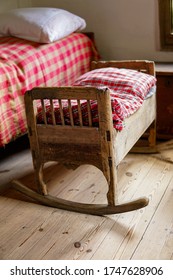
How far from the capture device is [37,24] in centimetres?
254

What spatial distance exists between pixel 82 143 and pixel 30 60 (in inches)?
30.8

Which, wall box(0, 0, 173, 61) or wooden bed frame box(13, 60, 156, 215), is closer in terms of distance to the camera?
wooden bed frame box(13, 60, 156, 215)

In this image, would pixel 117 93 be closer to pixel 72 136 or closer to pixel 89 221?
pixel 72 136

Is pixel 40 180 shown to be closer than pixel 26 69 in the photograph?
Yes

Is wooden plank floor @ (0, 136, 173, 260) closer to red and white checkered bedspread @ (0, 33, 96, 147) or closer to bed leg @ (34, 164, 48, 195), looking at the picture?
bed leg @ (34, 164, 48, 195)

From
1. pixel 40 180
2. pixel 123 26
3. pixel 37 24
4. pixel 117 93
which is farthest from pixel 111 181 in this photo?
pixel 123 26

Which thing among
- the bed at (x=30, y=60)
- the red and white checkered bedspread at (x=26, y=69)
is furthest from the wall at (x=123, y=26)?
the red and white checkered bedspread at (x=26, y=69)

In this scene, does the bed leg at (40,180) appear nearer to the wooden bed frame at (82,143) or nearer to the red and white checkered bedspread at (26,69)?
the wooden bed frame at (82,143)

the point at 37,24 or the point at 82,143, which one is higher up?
the point at 37,24

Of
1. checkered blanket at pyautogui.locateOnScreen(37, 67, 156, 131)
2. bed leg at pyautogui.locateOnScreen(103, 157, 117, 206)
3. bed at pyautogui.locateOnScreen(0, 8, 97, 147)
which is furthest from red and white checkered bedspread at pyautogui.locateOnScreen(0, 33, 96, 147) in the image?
bed leg at pyautogui.locateOnScreen(103, 157, 117, 206)

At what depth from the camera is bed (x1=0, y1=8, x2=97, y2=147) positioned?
2.23 metres

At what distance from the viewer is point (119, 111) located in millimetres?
1819
